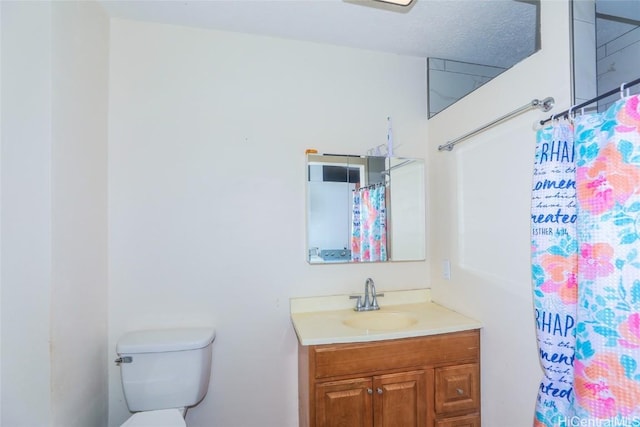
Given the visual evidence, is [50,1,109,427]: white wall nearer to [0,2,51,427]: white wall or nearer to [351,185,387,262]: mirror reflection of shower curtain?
[0,2,51,427]: white wall

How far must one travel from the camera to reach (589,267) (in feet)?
3.15

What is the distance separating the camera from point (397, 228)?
195cm

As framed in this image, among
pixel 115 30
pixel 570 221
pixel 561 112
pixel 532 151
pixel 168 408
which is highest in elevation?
pixel 115 30

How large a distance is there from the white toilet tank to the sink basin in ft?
2.78

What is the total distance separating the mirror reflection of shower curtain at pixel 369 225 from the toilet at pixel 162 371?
101cm

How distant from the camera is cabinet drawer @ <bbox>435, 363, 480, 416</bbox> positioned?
4.99 feet

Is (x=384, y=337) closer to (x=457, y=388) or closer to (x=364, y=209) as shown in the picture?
(x=457, y=388)

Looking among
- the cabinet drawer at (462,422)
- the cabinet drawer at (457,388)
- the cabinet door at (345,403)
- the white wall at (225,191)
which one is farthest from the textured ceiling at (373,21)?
the cabinet drawer at (462,422)

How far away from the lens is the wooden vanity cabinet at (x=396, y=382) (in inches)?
55.1

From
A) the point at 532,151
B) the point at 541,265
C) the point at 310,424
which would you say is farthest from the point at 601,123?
the point at 310,424

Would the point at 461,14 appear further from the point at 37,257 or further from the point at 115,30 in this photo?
the point at 37,257

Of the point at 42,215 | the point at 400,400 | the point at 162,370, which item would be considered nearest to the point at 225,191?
the point at 42,215

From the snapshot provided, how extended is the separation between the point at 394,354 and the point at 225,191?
49.4 inches

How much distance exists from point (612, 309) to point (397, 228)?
1.13 metres
